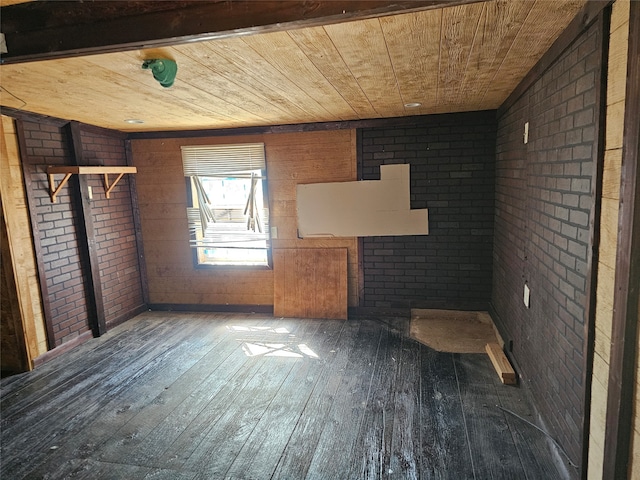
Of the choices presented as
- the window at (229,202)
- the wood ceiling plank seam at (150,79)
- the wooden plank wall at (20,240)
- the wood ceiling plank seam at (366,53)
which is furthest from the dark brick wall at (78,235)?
the wood ceiling plank seam at (366,53)

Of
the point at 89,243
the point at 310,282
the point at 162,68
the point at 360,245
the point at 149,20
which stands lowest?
the point at 310,282

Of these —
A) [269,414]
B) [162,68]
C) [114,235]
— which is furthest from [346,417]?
[114,235]

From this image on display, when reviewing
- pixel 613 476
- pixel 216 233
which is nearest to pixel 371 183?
pixel 216 233

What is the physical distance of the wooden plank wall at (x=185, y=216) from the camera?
4.44m

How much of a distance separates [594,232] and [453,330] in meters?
2.64

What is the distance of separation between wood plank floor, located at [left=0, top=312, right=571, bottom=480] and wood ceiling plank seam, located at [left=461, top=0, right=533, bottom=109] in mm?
2261

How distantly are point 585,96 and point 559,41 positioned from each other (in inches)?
15.5

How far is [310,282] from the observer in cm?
462

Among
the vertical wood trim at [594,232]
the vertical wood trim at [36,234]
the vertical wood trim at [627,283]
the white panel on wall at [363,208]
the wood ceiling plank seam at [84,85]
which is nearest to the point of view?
the vertical wood trim at [627,283]

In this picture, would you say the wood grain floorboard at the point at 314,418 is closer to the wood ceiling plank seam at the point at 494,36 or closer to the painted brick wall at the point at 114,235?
the wood ceiling plank seam at the point at 494,36

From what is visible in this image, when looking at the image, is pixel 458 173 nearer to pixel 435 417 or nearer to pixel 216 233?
pixel 435 417

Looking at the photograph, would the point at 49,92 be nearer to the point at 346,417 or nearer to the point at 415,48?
the point at 415,48

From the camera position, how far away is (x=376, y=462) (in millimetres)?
2199

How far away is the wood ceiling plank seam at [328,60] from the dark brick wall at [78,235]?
2.95m
